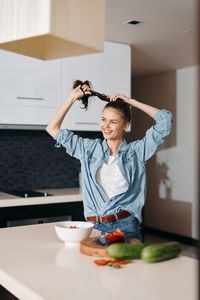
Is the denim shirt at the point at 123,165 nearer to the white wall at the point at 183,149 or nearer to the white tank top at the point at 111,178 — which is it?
the white tank top at the point at 111,178

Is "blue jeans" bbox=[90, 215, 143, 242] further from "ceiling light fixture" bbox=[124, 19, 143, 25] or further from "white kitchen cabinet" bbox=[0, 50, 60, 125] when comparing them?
"ceiling light fixture" bbox=[124, 19, 143, 25]

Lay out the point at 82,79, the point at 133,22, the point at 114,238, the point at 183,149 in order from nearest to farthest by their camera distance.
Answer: the point at 114,238 → the point at 133,22 → the point at 82,79 → the point at 183,149

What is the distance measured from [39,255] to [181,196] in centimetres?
405

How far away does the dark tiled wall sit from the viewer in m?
3.75

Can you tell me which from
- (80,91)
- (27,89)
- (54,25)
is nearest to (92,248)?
(54,25)

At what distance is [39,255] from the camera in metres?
1.47

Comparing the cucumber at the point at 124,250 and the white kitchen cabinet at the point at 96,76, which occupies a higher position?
the white kitchen cabinet at the point at 96,76

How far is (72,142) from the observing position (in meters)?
2.21

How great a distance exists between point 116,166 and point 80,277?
0.92 meters

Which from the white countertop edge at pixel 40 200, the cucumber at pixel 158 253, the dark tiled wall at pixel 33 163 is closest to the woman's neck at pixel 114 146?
the cucumber at pixel 158 253

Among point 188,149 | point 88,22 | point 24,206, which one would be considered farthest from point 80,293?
point 188,149

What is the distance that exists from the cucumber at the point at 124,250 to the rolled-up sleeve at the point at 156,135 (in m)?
A: 0.74

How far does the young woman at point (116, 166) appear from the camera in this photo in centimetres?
201

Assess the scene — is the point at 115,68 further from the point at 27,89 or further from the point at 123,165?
the point at 123,165
